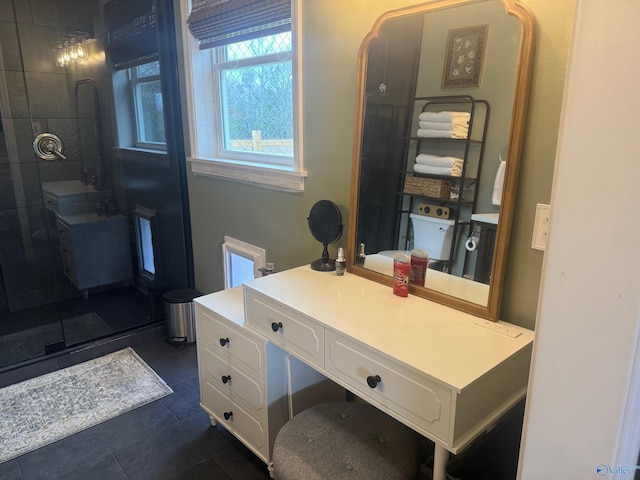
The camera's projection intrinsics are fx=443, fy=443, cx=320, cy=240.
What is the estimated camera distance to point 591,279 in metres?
0.54

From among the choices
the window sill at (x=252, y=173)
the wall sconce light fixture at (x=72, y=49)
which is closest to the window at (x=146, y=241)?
the window sill at (x=252, y=173)

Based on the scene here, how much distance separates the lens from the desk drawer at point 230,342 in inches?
67.7

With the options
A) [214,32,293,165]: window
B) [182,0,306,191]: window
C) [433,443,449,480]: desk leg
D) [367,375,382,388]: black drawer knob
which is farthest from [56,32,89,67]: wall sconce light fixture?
[433,443,449,480]: desk leg

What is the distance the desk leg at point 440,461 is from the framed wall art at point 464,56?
107cm

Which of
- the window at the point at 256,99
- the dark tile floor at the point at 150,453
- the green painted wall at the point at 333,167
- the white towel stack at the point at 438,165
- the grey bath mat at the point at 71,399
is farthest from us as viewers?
the window at the point at 256,99

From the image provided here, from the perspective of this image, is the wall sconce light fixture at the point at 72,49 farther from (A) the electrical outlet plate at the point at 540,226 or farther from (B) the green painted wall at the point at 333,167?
(A) the electrical outlet plate at the point at 540,226

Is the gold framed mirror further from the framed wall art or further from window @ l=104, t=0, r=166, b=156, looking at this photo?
window @ l=104, t=0, r=166, b=156

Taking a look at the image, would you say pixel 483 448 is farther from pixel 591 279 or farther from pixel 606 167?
pixel 606 167

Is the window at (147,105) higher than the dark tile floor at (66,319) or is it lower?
higher

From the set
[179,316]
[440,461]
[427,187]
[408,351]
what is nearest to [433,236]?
[427,187]

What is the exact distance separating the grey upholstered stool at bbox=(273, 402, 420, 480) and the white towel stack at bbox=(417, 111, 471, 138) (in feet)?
3.32

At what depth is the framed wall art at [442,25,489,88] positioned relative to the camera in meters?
1.35

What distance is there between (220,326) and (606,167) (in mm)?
1627

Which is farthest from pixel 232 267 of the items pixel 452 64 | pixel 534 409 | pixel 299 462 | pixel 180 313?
pixel 534 409
